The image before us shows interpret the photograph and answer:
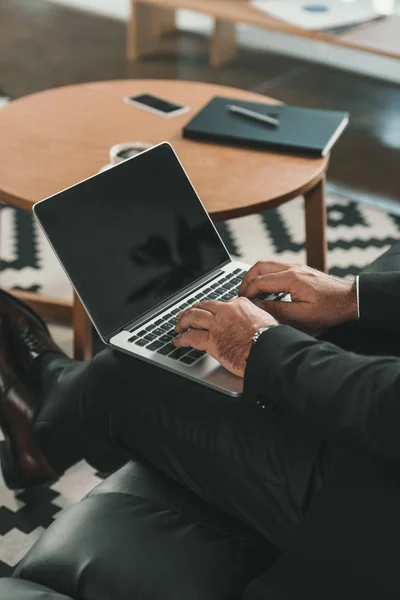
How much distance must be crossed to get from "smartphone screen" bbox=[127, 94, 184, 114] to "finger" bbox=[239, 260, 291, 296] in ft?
2.60

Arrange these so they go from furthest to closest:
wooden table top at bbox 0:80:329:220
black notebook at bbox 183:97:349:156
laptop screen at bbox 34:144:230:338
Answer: black notebook at bbox 183:97:349:156 < wooden table top at bbox 0:80:329:220 < laptop screen at bbox 34:144:230:338

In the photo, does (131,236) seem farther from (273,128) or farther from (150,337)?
(273,128)

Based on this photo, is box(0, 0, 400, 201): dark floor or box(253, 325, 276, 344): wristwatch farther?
box(0, 0, 400, 201): dark floor

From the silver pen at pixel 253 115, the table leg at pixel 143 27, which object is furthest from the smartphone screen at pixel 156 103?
the table leg at pixel 143 27

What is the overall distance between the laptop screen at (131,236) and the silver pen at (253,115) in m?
0.54

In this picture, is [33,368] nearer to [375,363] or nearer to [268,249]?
[375,363]

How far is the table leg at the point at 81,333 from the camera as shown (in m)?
1.78

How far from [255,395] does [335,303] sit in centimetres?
29

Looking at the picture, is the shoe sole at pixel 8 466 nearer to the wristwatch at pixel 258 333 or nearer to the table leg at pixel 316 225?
the wristwatch at pixel 258 333

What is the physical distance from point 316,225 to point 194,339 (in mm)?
900

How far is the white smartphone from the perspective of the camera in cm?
202

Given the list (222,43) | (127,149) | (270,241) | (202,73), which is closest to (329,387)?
(127,149)

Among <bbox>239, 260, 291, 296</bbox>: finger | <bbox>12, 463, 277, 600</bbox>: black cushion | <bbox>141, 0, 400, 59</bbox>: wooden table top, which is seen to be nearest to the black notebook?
<bbox>239, 260, 291, 296</bbox>: finger

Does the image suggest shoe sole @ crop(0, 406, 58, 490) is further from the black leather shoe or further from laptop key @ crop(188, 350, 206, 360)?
laptop key @ crop(188, 350, 206, 360)
